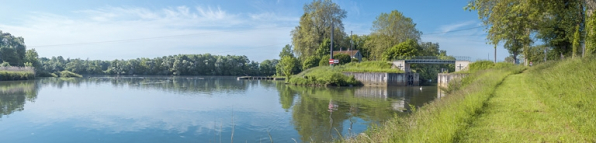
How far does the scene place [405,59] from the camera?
44.6 m

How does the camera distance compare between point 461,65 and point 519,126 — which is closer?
point 519,126

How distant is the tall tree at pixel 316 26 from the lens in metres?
56.3

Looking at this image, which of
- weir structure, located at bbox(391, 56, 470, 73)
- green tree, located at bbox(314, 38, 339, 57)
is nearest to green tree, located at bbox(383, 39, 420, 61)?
weir structure, located at bbox(391, 56, 470, 73)

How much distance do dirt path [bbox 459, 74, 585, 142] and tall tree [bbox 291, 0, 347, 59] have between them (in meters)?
48.8

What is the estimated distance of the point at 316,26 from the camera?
58.1m

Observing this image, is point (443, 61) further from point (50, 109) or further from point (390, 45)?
point (50, 109)

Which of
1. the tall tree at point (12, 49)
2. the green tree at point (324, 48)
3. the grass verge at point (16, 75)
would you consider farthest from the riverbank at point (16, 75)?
the green tree at point (324, 48)

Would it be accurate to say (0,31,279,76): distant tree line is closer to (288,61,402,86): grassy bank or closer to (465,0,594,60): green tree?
(288,61,402,86): grassy bank

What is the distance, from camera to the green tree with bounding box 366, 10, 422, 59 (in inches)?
2082

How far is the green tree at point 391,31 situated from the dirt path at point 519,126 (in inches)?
1814

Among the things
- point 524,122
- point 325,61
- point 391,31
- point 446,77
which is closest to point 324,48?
point 325,61

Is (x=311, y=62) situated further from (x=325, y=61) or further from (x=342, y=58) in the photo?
(x=342, y=58)

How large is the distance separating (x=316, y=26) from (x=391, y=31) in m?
12.6

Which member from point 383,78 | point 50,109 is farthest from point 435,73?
point 50,109
